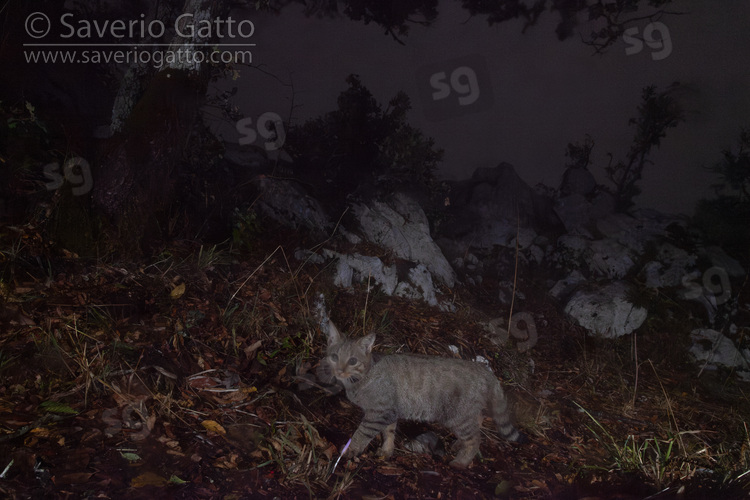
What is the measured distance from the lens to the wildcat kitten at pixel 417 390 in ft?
11.5

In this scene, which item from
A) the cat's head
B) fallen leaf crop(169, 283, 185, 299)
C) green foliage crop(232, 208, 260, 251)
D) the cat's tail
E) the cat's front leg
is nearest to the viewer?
the cat's front leg

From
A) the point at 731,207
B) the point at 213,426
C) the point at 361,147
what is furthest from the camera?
the point at 361,147

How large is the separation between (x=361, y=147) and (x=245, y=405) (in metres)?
5.41

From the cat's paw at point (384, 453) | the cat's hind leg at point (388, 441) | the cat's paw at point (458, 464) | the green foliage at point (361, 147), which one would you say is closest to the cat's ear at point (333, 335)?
the cat's hind leg at point (388, 441)

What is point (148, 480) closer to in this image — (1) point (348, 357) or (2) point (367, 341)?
(1) point (348, 357)

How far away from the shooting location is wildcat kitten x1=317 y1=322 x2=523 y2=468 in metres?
3.50

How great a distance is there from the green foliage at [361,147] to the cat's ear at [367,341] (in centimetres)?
456

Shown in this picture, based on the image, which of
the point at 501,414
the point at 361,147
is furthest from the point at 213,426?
the point at 361,147

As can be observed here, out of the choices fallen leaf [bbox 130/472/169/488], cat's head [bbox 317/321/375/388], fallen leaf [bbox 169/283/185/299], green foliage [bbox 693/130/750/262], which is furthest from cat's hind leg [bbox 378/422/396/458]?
green foliage [bbox 693/130/750/262]

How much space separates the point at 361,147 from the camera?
24.8 ft

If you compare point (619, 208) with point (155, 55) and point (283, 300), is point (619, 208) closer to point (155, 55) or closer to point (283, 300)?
point (283, 300)

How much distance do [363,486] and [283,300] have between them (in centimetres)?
242

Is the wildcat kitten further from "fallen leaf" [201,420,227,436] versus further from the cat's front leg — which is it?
"fallen leaf" [201,420,227,436]

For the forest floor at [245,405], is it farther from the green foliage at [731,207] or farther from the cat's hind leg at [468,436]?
the green foliage at [731,207]
